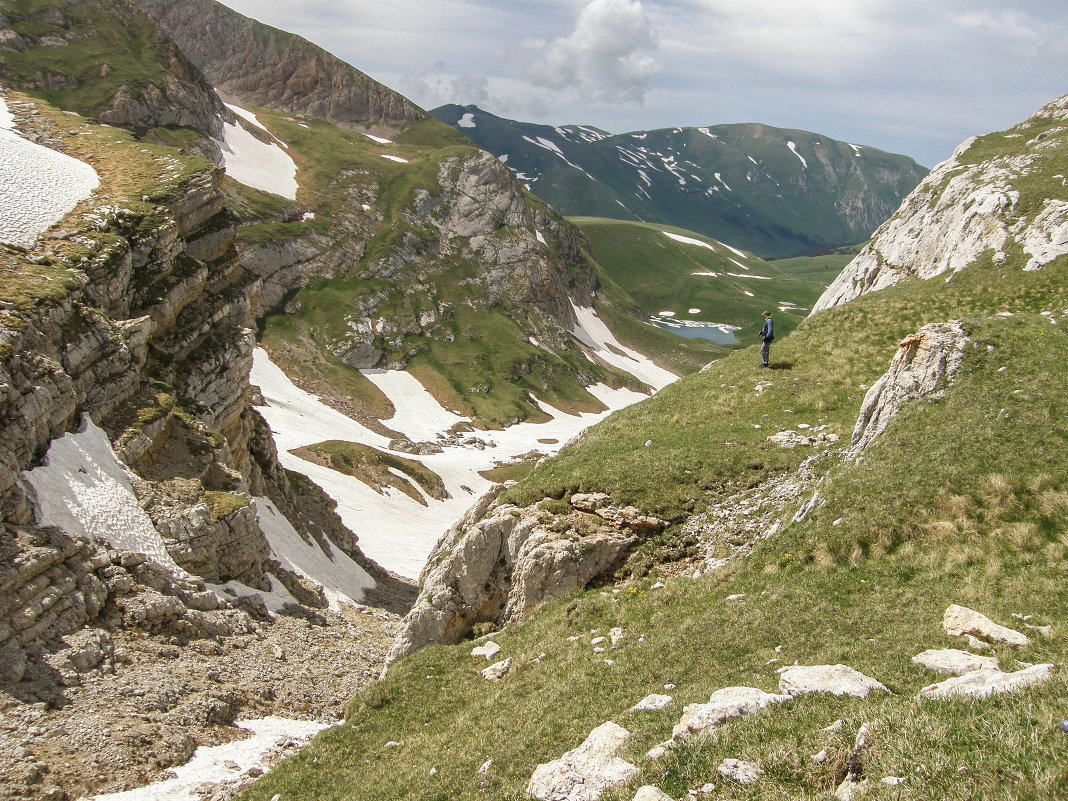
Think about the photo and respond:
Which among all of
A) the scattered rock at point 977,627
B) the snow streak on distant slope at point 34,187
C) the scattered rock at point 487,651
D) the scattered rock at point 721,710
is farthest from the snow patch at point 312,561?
the scattered rock at point 977,627

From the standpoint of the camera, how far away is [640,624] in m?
18.6

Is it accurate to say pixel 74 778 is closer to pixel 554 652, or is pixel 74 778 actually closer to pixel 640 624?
pixel 554 652

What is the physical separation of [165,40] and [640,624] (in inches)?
7121

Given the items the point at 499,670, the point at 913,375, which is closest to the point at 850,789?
the point at 499,670

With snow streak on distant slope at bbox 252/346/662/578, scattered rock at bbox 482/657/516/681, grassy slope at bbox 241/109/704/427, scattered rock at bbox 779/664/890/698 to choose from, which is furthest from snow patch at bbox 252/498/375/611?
grassy slope at bbox 241/109/704/427

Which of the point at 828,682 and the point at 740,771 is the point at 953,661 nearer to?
the point at 828,682

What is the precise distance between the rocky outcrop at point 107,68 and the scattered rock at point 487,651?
14364 centimetres

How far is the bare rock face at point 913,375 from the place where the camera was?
22.8 m

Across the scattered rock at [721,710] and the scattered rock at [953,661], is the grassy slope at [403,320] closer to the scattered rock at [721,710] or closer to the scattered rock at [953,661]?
the scattered rock at [721,710]

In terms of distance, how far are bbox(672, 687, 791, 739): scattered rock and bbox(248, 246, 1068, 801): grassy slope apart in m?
0.47

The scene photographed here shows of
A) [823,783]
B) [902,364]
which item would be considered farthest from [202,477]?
[823,783]

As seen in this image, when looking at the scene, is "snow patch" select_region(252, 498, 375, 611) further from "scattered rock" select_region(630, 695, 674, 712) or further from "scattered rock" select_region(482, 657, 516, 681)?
"scattered rock" select_region(630, 695, 674, 712)

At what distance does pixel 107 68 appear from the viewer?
135500 millimetres

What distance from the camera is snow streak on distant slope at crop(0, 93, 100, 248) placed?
41.4m
